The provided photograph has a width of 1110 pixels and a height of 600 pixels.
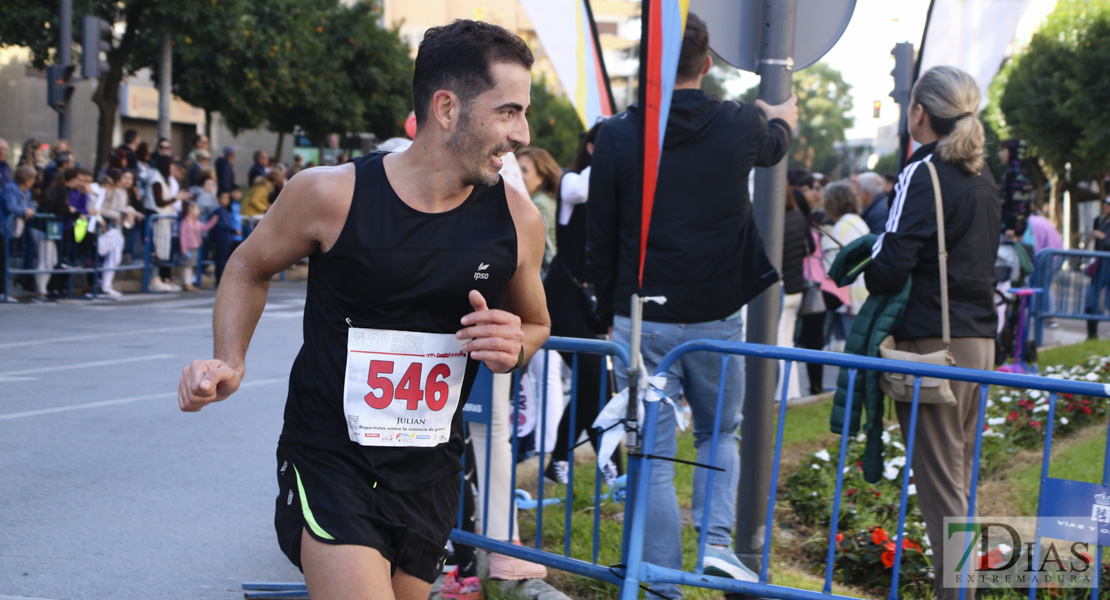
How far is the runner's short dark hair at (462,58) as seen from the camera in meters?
2.84

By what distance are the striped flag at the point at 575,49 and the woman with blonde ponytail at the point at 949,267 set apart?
2713 millimetres

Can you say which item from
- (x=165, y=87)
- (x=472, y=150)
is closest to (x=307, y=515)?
(x=472, y=150)

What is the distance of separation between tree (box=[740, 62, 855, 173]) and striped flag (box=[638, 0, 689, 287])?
85.6m

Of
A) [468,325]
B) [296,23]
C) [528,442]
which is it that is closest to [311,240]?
[468,325]

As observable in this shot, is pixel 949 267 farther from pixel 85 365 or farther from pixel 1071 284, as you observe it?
pixel 1071 284

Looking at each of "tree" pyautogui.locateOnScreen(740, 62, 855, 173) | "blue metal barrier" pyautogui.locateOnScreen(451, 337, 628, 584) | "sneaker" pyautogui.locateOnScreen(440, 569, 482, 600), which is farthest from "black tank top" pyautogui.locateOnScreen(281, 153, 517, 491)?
"tree" pyautogui.locateOnScreen(740, 62, 855, 173)

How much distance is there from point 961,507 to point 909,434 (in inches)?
19.4

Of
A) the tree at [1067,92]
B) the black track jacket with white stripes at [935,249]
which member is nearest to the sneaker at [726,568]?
the black track jacket with white stripes at [935,249]

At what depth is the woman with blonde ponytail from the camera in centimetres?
439

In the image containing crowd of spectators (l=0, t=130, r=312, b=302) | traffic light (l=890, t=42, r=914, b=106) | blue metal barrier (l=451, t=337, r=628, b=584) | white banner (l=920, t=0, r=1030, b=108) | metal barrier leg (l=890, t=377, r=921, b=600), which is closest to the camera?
metal barrier leg (l=890, t=377, r=921, b=600)

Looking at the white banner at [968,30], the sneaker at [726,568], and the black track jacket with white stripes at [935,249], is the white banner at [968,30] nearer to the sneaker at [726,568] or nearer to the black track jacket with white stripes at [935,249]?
the black track jacket with white stripes at [935,249]

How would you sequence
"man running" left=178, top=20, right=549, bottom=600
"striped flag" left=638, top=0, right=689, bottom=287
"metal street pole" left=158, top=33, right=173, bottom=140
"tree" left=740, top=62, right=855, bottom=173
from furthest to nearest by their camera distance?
"tree" left=740, top=62, right=855, bottom=173
"metal street pole" left=158, top=33, right=173, bottom=140
"striped flag" left=638, top=0, right=689, bottom=287
"man running" left=178, top=20, right=549, bottom=600

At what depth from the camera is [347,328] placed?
2863 millimetres

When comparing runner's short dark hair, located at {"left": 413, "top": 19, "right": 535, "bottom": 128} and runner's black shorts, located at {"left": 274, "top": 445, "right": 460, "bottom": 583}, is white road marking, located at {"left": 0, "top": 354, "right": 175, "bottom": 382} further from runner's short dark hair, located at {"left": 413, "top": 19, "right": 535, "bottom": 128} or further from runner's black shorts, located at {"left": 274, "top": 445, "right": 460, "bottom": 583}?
runner's short dark hair, located at {"left": 413, "top": 19, "right": 535, "bottom": 128}
